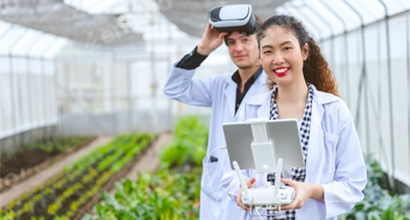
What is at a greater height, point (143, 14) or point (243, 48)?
point (143, 14)

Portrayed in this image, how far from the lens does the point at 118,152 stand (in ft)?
42.8

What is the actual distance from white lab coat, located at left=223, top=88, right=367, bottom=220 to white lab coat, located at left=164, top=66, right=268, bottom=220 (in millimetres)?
1021

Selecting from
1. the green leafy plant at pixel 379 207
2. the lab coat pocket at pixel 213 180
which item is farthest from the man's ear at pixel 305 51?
the green leafy plant at pixel 379 207

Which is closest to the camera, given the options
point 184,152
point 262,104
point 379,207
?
point 262,104

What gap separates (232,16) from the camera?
294 centimetres

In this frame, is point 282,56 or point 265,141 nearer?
point 265,141

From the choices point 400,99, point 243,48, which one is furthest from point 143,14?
point 243,48

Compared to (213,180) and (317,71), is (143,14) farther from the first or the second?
(317,71)

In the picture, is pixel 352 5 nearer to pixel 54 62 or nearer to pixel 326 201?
pixel 326 201

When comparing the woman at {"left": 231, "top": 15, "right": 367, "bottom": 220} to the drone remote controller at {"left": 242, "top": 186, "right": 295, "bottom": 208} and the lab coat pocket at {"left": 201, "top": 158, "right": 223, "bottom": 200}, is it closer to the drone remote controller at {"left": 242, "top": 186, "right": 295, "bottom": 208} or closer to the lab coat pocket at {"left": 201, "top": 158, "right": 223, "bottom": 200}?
the drone remote controller at {"left": 242, "top": 186, "right": 295, "bottom": 208}

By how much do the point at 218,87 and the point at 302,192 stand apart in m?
1.47

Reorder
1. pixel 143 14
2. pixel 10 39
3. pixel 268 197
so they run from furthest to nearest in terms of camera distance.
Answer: pixel 10 39 < pixel 143 14 < pixel 268 197

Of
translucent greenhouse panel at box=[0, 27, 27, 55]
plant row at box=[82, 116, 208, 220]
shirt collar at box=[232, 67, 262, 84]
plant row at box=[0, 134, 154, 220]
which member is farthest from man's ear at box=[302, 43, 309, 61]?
translucent greenhouse panel at box=[0, 27, 27, 55]

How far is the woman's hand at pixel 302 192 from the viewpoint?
6.95 feet
